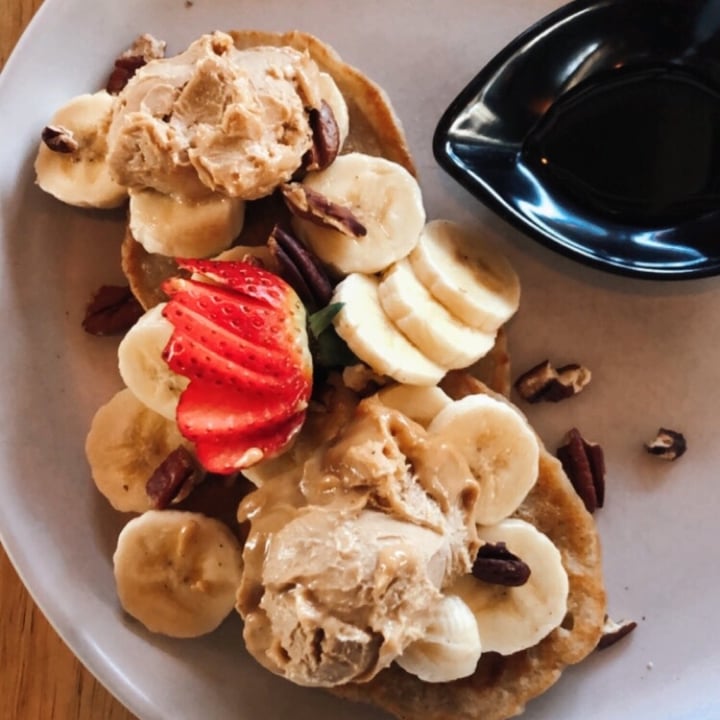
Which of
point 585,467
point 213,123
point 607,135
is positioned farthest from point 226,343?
point 607,135

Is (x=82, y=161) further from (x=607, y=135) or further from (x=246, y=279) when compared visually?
(x=607, y=135)

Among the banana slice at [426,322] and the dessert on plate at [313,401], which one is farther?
the banana slice at [426,322]

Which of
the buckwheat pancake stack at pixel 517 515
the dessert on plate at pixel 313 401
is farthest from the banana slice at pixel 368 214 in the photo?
the buckwheat pancake stack at pixel 517 515

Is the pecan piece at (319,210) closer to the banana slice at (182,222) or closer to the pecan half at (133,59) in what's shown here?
the banana slice at (182,222)

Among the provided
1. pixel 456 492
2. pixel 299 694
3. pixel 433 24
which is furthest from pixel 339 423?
pixel 433 24

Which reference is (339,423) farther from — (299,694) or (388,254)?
(299,694)

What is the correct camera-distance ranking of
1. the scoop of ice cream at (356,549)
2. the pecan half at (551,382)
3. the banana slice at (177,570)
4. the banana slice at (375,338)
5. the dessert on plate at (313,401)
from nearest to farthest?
1. the scoop of ice cream at (356,549)
2. the dessert on plate at (313,401)
3. the banana slice at (375,338)
4. the banana slice at (177,570)
5. the pecan half at (551,382)
